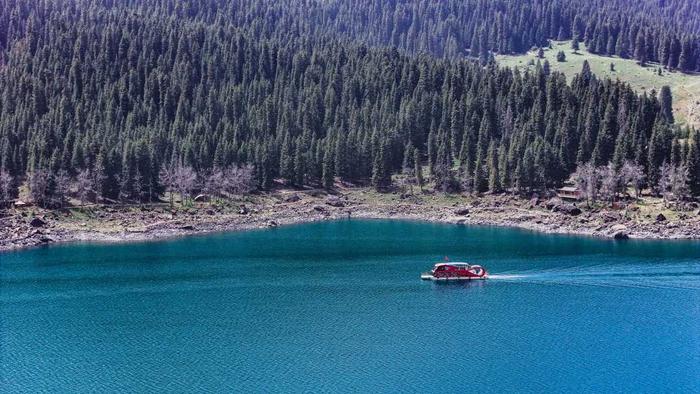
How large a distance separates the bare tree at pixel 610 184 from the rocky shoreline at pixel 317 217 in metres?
4.76

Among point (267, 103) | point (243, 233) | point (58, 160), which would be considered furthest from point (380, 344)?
point (267, 103)

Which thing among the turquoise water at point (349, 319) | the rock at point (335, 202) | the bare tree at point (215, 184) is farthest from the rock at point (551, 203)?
the bare tree at point (215, 184)

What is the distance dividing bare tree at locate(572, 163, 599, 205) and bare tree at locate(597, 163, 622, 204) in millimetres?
1243

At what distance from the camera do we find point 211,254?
110m

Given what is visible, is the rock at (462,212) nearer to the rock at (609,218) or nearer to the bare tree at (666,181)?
the rock at (609,218)

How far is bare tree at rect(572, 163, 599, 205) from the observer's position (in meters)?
135

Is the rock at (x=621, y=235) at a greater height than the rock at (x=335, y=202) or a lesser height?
greater

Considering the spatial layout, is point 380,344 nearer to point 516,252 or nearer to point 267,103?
point 516,252

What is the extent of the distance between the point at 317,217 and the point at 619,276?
224ft

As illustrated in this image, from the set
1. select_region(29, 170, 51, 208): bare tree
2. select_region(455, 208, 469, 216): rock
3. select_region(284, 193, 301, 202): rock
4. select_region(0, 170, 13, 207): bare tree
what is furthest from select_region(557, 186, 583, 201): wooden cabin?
select_region(0, 170, 13, 207): bare tree

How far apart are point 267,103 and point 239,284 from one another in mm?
105849

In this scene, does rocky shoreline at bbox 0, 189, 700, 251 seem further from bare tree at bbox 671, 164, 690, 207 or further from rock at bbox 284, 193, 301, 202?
bare tree at bbox 671, 164, 690, 207

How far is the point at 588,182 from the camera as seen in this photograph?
134875mm

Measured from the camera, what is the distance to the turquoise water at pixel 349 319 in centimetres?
5856
